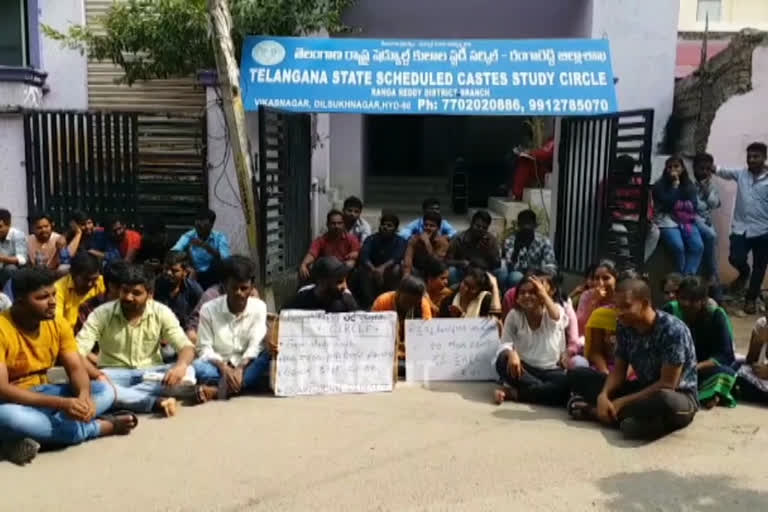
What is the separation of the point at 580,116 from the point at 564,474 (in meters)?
4.84

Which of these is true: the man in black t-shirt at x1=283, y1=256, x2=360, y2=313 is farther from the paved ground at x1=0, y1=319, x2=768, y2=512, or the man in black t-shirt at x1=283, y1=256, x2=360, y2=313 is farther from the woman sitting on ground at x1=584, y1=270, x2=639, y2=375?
the woman sitting on ground at x1=584, y1=270, x2=639, y2=375

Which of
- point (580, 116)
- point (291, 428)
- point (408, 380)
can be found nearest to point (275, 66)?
point (580, 116)

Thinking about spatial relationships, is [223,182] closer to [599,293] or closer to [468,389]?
[468,389]

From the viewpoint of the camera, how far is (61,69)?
30.7ft

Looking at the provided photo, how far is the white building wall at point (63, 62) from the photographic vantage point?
9305 millimetres

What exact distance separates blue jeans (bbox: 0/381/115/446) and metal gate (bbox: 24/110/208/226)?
406 cm

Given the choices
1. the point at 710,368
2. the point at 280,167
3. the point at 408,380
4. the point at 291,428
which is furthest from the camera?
the point at 280,167

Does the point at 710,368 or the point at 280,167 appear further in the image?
the point at 280,167

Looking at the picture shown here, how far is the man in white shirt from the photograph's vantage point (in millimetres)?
5246

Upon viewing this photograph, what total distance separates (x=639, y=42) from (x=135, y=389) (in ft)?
23.4

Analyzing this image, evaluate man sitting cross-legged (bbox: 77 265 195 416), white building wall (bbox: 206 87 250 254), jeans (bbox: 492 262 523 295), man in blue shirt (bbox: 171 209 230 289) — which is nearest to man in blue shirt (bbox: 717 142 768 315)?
jeans (bbox: 492 262 523 295)

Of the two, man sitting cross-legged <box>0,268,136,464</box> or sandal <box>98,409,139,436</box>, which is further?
sandal <box>98,409,139,436</box>

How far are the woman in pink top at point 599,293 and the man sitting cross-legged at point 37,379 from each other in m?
3.55

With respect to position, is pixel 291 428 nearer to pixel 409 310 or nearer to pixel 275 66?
pixel 409 310
